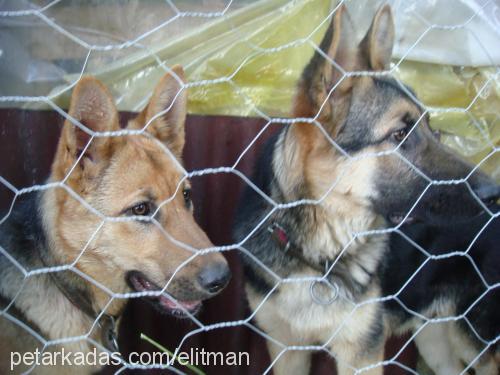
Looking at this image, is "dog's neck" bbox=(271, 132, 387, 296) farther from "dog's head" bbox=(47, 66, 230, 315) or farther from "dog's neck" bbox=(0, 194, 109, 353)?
"dog's neck" bbox=(0, 194, 109, 353)

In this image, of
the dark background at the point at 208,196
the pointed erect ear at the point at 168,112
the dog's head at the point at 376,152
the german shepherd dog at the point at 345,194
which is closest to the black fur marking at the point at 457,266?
the german shepherd dog at the point at 345,194

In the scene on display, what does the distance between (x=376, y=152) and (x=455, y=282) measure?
0.77 m

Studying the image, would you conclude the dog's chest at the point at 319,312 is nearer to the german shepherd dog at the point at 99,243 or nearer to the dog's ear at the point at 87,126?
the german shepherd dog at the point at 99,243

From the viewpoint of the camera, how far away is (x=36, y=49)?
2295 millimetres

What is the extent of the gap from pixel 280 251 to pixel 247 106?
76 cm

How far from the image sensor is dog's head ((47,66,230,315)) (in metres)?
1.54

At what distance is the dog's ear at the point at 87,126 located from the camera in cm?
138

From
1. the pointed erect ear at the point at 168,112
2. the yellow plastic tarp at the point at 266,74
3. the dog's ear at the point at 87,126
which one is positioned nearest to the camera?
the dog's ear at the point at 87,126

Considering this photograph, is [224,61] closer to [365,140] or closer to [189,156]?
[189,156]

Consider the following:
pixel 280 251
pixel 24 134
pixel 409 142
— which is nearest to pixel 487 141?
pixel 409 142

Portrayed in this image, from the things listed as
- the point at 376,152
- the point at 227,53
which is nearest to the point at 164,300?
the point at 376,152

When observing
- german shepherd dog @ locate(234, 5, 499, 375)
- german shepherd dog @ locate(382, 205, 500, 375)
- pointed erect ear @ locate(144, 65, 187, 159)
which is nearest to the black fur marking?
german shepherd dog @ locate(382, 205, 500, 375)

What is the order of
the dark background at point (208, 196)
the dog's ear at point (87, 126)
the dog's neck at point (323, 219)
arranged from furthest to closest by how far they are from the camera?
the dark background at point (208, 196) → the dog's neck at point (323, 219) → the dog's ear at point (87, 126)

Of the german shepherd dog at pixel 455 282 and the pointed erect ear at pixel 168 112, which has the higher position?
the pointed erect ear at pixel 168 112
